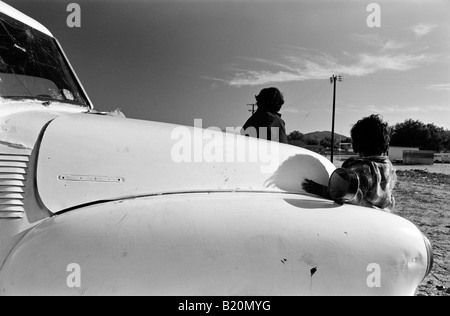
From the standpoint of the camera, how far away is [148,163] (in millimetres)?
1609

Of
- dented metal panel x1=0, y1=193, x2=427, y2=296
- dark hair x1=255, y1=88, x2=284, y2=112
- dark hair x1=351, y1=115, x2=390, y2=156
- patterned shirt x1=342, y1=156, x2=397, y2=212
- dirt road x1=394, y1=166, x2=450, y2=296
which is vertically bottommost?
dirt road x1=394, y1=166, x2=450, y2=296

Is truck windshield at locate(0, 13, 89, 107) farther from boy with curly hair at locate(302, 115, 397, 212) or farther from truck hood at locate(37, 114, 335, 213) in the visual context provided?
boy with curly hair at locate(302, 115, 397, 212)

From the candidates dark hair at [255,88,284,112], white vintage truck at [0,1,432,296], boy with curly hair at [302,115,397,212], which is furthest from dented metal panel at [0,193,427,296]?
dark hair at [255,88,284,112]

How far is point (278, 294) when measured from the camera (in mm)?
1330

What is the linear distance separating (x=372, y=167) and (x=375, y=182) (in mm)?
98

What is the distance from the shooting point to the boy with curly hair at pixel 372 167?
6.30 feet

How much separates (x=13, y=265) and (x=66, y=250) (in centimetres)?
24

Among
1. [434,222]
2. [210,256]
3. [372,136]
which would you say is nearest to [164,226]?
[210,256]

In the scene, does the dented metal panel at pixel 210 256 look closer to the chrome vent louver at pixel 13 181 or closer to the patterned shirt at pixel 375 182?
the chrome vent louver at pixel 13 181

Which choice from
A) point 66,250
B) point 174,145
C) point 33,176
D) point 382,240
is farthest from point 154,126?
point 382,240

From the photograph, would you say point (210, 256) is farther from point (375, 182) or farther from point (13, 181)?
point (375, 182)

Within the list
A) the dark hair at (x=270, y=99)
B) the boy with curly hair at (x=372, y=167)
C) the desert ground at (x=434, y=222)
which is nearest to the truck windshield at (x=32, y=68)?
the dark hair at (x=270, y=99)

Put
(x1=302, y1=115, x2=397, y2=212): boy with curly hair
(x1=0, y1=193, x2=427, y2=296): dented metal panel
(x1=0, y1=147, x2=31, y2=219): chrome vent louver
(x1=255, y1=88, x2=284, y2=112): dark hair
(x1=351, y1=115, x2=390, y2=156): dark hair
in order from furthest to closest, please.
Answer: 1. (x1=255, y1=88, x2=284, y2=112): dark hair
2. (x1=351, y1=115, x2=390, y2=156): dark hair
3. (x1=302, y1=115, x2=397, y2=212): boy with curly hair
4. (x1=0, y1=147, x2=31, y2=219): chrome vent louver
5. (x1=0, y1=193, x2=427, y2=296): dented metal panel

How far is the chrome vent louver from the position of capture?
148 cm
